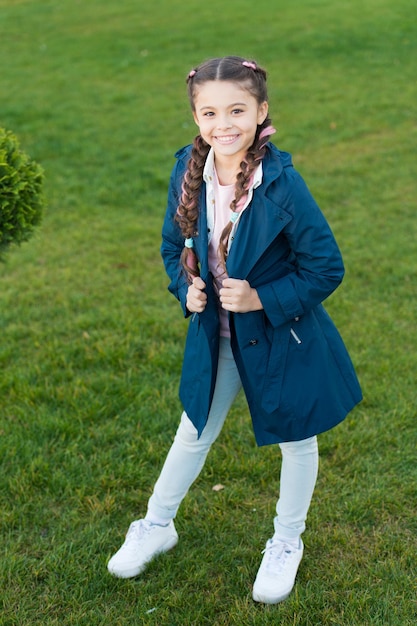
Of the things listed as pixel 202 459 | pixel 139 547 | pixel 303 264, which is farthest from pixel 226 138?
pixel 139 547

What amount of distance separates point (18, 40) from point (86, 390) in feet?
36.5

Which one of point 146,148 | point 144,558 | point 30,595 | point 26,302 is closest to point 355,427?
point 144,558

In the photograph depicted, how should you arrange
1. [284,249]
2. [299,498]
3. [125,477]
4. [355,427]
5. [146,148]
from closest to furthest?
1. [284,249]
2. [299,498]
3. [125,477]
4. [355,427]
5. [146,148]

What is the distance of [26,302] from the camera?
5.11 m

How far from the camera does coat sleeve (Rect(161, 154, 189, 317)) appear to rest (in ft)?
8.64

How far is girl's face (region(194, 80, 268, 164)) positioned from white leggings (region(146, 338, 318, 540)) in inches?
26.7

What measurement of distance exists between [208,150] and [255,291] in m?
0.51

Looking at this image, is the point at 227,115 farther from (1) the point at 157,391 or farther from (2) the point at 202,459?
(1) the point at 157,391

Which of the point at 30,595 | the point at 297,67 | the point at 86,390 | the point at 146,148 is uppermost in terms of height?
the point at 297,67

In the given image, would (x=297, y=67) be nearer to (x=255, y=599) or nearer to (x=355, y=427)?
(x=355, y=427)

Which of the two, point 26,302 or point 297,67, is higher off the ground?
point 297,67

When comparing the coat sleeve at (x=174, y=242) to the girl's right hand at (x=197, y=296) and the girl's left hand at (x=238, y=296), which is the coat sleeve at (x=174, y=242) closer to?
the girl's right hand at (x=197, y=296)

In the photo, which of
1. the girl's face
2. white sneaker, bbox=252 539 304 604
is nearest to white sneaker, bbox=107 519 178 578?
white sneaker, bbox=252 539 304 604

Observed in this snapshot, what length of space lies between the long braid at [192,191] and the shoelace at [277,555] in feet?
3.77
